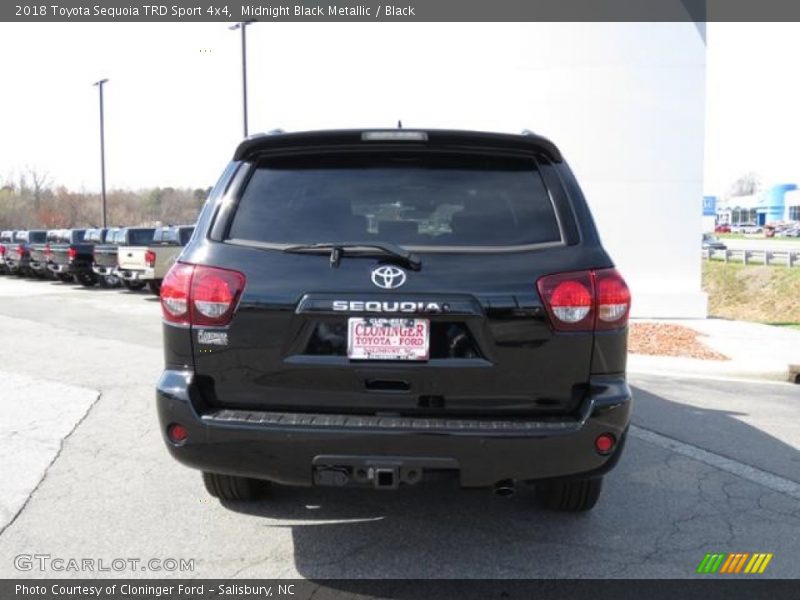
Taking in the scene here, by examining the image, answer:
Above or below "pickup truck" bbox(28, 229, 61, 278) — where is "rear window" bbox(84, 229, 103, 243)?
above

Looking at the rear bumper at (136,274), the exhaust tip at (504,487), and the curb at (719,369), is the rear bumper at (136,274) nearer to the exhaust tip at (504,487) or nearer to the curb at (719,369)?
the curb at (719,369)

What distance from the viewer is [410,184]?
326 cm

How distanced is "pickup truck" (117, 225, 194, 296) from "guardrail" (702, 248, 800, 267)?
23.6m

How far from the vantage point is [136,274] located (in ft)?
64.7

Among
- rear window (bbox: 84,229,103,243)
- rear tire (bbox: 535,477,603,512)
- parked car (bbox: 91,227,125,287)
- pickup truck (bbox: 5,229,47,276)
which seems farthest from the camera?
pickup truck (bbox: 5,229,47,276)

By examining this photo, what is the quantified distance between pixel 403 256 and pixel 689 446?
3.54 m

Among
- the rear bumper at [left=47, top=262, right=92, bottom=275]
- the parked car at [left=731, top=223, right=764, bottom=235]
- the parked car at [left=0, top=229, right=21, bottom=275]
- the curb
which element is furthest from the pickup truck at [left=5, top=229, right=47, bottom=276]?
the parked car at [left=731, top=223, right=764, bottom=235]

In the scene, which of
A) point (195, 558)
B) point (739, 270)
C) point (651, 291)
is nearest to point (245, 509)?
point (195, 558)

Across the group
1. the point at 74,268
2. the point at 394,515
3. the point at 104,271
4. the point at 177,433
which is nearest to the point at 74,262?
the point at 74,268

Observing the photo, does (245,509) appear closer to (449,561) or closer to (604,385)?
(449,561)

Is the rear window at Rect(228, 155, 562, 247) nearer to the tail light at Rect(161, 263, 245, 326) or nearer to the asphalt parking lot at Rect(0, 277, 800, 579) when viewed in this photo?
the tail light at Rect(161, 263, 245, 326)

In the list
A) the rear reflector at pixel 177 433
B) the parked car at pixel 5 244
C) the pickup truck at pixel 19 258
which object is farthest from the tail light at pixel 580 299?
the parked car at pixel 5 244

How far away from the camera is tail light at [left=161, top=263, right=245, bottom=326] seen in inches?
120

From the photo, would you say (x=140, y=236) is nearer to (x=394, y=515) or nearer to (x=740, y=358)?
(x=740, y=358)
